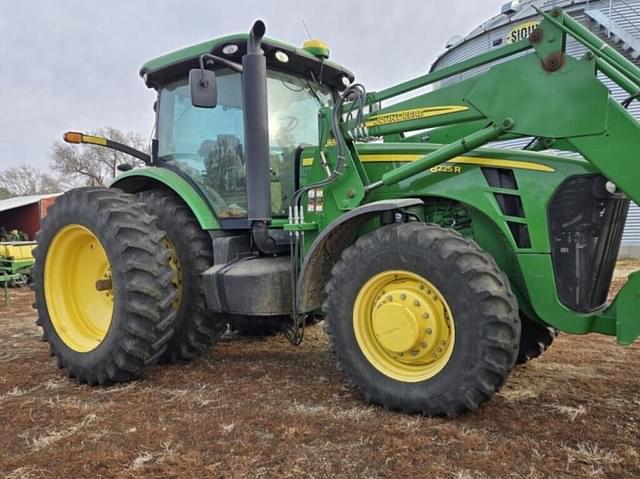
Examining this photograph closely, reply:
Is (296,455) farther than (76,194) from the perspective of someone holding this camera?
No

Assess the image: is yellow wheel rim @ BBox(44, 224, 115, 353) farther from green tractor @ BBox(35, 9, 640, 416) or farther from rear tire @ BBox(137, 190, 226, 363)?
rear tire @ BBox(137, 190, 226, 363)

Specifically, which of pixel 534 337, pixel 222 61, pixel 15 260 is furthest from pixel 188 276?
pixel 15 260

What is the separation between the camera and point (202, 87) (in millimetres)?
3404

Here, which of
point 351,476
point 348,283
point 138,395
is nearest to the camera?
point 351,476

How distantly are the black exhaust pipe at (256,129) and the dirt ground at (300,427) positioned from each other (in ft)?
4.21

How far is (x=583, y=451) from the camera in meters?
2.43

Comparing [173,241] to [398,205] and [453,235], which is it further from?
[453,235]

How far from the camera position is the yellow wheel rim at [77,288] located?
4.12 meters

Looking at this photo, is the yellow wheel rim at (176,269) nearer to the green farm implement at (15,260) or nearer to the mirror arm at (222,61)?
the mirror arm at (222,61)

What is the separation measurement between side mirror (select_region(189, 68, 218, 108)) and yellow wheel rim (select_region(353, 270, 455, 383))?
1607 millimetres

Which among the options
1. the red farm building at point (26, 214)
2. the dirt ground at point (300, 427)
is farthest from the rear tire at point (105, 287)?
the red farm building at point (26, 214)

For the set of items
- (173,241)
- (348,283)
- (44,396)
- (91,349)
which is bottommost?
(44,396)

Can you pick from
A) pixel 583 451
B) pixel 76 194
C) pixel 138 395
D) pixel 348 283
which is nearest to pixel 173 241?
pixel 76 194

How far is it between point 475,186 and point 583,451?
1525 mm
